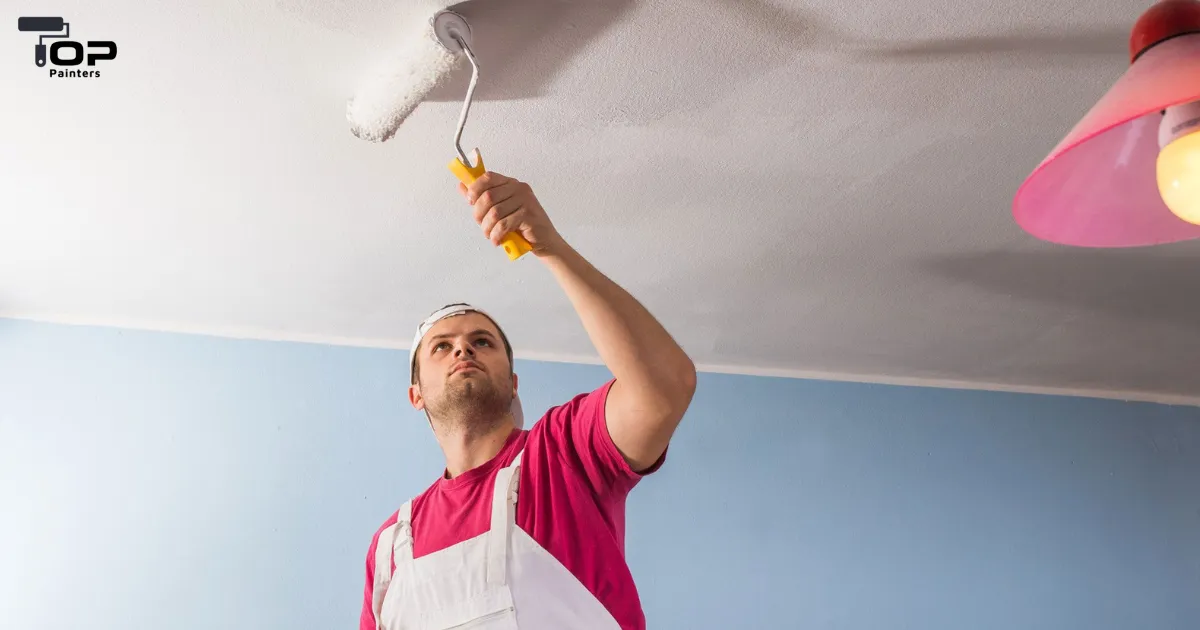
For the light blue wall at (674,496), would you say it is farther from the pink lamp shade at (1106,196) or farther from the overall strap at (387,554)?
the pink lamp shade at (1106,196)

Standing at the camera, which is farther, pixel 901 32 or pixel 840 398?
pixel 840 398

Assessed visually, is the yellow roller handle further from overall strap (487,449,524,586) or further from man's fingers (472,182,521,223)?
overall strap (487,449,524,586)

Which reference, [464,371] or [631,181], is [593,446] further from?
[631,181]

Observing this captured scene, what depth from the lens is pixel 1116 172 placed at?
3.37 feet

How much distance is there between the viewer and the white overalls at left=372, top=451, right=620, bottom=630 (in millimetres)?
1253

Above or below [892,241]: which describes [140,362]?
above

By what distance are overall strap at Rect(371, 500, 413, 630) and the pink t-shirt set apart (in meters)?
0.10

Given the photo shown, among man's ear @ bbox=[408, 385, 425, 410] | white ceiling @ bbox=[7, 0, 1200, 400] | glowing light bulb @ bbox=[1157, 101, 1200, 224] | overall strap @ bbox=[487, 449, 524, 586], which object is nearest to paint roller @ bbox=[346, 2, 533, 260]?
white ceiling @ bbox=[7, 0, 1200, 400]

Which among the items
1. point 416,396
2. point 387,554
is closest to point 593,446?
point 387,554

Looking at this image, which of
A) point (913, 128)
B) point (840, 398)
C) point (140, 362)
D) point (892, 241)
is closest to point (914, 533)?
point (840, 398)

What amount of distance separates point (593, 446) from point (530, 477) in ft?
0.46

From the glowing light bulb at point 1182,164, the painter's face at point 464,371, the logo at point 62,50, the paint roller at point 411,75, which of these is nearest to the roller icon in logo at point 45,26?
the logo at point 62,50

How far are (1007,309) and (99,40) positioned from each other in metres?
1.78

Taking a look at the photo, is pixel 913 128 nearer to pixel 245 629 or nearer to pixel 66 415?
pixel 245 629
